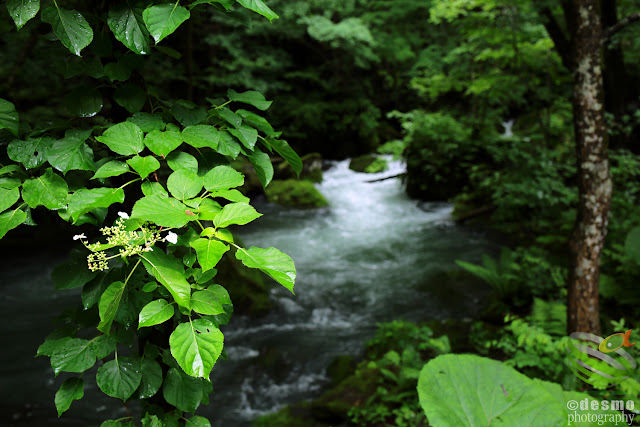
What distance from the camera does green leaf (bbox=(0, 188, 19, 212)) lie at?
2.89 feet

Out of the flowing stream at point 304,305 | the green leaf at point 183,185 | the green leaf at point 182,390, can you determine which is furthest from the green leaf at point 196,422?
the flowing stream at point 304,305

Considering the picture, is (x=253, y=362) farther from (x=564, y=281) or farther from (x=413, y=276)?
(x=564, y=281)

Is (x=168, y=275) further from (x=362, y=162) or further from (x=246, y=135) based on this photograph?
(x=362, y=162)

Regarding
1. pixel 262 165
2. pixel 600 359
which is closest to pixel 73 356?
pixel 262 165

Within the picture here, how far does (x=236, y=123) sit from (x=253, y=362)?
173 inches

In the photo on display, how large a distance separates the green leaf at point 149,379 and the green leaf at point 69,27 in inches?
37.4

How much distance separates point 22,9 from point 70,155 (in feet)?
1.23

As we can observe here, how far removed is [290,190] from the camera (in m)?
11.3

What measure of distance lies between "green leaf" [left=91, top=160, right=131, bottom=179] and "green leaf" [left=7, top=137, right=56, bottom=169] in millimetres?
184

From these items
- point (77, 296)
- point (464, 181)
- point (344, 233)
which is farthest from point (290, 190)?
point (77, 296)

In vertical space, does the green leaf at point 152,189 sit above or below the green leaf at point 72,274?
above

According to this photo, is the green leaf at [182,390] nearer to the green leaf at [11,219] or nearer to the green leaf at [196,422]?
the green leaf at [196,422]

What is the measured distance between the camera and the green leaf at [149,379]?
106cm

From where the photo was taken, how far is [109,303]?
888 millimetres
